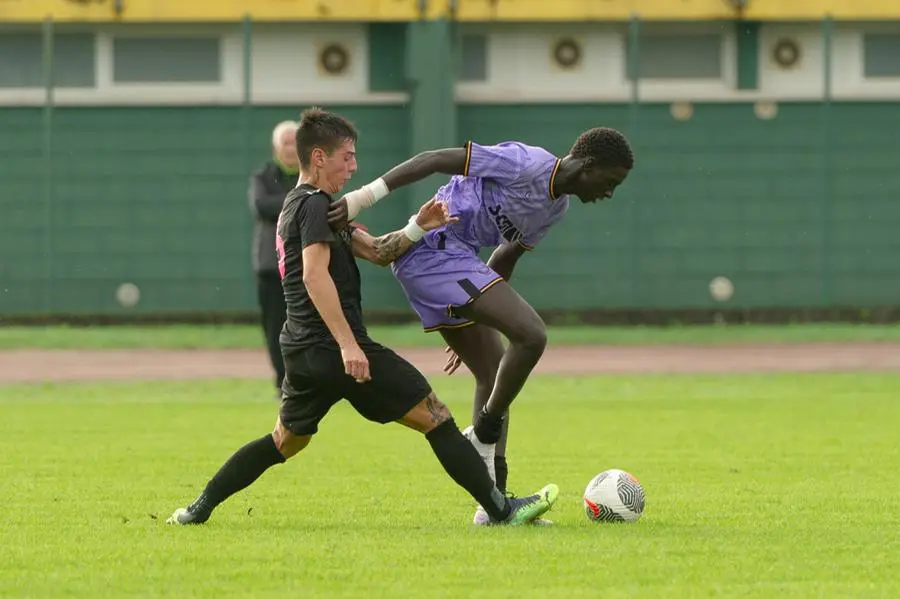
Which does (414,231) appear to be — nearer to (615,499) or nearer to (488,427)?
(488,427)

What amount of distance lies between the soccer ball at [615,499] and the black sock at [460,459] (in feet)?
2.17

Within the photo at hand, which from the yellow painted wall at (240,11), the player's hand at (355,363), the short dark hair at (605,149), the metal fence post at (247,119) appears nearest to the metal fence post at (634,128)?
the yellow painted wall at (240,11)

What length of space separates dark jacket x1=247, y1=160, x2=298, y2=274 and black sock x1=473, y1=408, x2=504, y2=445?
6562 mm

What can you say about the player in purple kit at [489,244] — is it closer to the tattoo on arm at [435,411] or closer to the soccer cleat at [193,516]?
the tattoo on arm at [435,411]

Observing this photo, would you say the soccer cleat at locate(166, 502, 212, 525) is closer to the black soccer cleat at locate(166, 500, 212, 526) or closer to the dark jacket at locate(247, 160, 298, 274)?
the black soccer cleat at locate(166, 500, 212, 526)

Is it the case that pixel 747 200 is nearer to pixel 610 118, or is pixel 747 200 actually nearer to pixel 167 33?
pixel 610 118

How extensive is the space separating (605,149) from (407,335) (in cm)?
1481

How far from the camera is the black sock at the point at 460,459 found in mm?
8758

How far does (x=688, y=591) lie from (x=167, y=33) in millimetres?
20051

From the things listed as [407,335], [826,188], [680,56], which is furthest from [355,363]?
[680,56]

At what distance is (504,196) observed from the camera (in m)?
9.62

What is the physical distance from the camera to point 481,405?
966 centimetres

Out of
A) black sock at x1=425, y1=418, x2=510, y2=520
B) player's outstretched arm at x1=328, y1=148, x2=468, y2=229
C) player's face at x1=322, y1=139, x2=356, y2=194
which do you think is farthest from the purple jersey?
black sock at x1=425, y1=418, x2=510, y2=520

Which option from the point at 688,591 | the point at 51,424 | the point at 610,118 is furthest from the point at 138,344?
the point at 688,591
